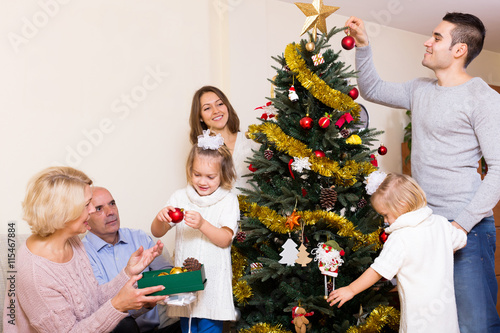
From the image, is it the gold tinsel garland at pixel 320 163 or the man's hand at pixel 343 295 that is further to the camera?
the gold tinsel garland at pixel 320 163

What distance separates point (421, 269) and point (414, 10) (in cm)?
338

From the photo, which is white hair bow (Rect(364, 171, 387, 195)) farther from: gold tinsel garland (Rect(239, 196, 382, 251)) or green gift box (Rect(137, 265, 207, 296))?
green gift box (Rect(137, 265, 207, 296))

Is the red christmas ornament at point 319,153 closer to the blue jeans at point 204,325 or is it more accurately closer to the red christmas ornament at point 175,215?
the red christmas ornament at point 175,215

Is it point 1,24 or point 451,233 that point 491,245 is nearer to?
point 451,233

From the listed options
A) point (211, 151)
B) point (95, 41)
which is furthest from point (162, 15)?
point (211, 151)

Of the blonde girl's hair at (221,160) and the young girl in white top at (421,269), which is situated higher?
the blonde girl's hair at (221,160)

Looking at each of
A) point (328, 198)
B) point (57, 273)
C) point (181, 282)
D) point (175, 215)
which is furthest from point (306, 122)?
point (57, 273)

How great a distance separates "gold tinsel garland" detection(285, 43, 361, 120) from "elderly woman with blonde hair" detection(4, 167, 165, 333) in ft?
3.77

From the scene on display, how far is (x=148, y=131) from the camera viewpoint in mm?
3682

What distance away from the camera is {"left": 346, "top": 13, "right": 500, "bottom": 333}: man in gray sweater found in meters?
2.09

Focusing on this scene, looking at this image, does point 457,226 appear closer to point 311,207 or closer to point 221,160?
point 311,207

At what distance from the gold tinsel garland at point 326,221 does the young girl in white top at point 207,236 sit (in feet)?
0.48

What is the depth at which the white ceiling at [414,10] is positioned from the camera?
14.6 feet

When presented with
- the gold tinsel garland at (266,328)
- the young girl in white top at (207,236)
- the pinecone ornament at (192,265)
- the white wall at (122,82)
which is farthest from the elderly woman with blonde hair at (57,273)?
the white wall at (122,82)
